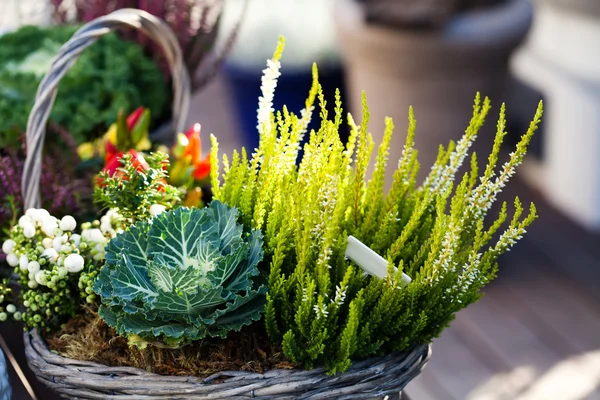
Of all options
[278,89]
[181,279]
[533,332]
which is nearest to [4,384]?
[181,279]

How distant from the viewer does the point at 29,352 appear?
0.81 metres

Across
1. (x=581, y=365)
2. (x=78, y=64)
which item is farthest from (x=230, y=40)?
(x=581, y=365)

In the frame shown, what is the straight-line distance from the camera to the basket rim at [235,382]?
0.73 metres

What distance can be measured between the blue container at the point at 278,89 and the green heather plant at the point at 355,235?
69.4 inches

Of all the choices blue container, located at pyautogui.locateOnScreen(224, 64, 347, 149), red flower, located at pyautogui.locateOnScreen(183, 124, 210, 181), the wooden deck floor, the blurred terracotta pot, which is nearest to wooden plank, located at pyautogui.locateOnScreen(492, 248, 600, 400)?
the wooden deck floor

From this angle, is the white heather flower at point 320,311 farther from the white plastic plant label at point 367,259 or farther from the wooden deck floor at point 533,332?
the wooden deck floor at point 533,332

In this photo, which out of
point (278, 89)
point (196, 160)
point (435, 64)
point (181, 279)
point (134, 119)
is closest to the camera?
point (181, 279)

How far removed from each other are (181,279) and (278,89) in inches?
78.8

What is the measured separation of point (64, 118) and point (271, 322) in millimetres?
826

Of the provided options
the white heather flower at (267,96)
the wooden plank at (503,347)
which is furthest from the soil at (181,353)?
the wooden plank at (503,347)

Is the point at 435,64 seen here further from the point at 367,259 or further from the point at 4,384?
the point at 4,384

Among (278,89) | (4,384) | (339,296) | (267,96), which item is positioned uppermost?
(267,96)

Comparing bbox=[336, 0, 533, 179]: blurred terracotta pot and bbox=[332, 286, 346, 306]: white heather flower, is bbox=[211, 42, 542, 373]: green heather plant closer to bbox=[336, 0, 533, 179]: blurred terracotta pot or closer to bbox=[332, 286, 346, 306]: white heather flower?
A: bbox=[332, 286, 346, 306]: white heather flower

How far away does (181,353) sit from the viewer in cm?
77
